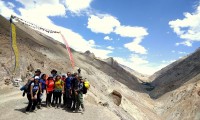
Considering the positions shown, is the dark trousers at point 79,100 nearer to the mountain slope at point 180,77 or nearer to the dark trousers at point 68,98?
the dark trousers at point 68,98

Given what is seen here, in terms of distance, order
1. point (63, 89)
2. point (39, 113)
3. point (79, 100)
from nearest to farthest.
→ point (39, 113) → point (63, 89) → point (79, 100)

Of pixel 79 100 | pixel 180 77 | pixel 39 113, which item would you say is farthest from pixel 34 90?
pixel 180 77

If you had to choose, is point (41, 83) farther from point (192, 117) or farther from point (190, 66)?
point (190, 66)

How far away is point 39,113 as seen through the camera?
18.5 meters

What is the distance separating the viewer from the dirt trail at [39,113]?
58.9ft

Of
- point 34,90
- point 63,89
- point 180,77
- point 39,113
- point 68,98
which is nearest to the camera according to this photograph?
point 34,90

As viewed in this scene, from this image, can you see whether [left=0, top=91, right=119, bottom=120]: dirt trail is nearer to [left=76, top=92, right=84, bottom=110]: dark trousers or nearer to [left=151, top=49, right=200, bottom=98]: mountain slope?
[left=76, top=92, right=84, bottom=110]: dark trousers

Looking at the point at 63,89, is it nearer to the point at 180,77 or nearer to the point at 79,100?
the point at 79,100

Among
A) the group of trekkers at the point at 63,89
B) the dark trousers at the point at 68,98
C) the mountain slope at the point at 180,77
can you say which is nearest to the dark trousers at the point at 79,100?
the group of trekkers at the point at 63,89

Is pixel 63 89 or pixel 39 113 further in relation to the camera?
pixel 63 89

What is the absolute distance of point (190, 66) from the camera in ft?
Result: 442

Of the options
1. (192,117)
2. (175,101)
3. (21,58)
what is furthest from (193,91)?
(21,58)

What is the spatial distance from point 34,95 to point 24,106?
2.48m

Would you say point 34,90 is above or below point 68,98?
above
